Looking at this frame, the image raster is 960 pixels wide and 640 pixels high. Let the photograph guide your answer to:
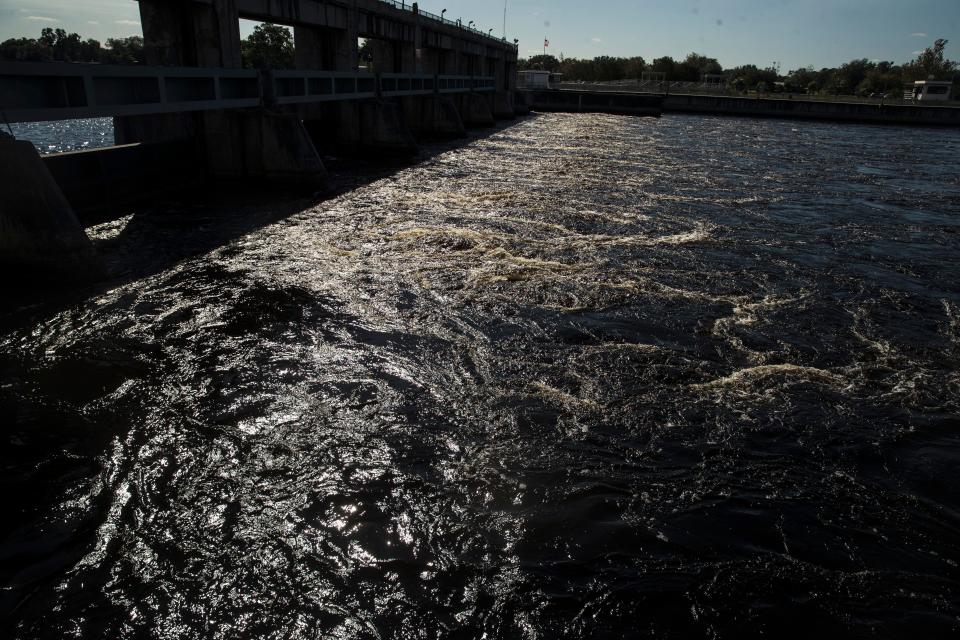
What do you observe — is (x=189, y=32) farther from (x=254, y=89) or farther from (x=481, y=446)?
(x=481, y=446)

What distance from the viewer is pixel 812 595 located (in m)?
5.36

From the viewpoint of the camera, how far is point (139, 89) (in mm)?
16656

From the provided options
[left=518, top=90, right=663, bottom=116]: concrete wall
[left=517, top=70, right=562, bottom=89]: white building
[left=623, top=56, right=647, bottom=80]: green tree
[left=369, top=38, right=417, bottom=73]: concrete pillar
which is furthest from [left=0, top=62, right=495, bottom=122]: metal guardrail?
[left=623, top=56, right=647, bottom=80]: green tree

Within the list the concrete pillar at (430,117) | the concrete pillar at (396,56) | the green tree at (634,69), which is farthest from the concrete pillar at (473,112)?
the green tree at (634,69)

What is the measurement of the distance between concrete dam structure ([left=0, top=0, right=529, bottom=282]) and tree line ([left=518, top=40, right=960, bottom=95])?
354 ft

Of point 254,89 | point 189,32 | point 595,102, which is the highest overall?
point 189,32

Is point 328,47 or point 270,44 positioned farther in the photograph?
point 270,44

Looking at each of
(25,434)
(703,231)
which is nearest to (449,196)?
(703,231)

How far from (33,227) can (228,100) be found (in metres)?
11.2

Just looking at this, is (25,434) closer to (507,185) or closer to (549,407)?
(549,407)

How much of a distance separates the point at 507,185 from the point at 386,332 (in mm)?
16991

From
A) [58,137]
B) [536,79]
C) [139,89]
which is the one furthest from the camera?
[536,79]

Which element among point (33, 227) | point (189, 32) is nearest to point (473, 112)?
point (189, 32)

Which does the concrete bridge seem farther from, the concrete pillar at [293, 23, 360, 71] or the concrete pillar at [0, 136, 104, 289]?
the concrete pillar at [0, 136, 104, 289]
